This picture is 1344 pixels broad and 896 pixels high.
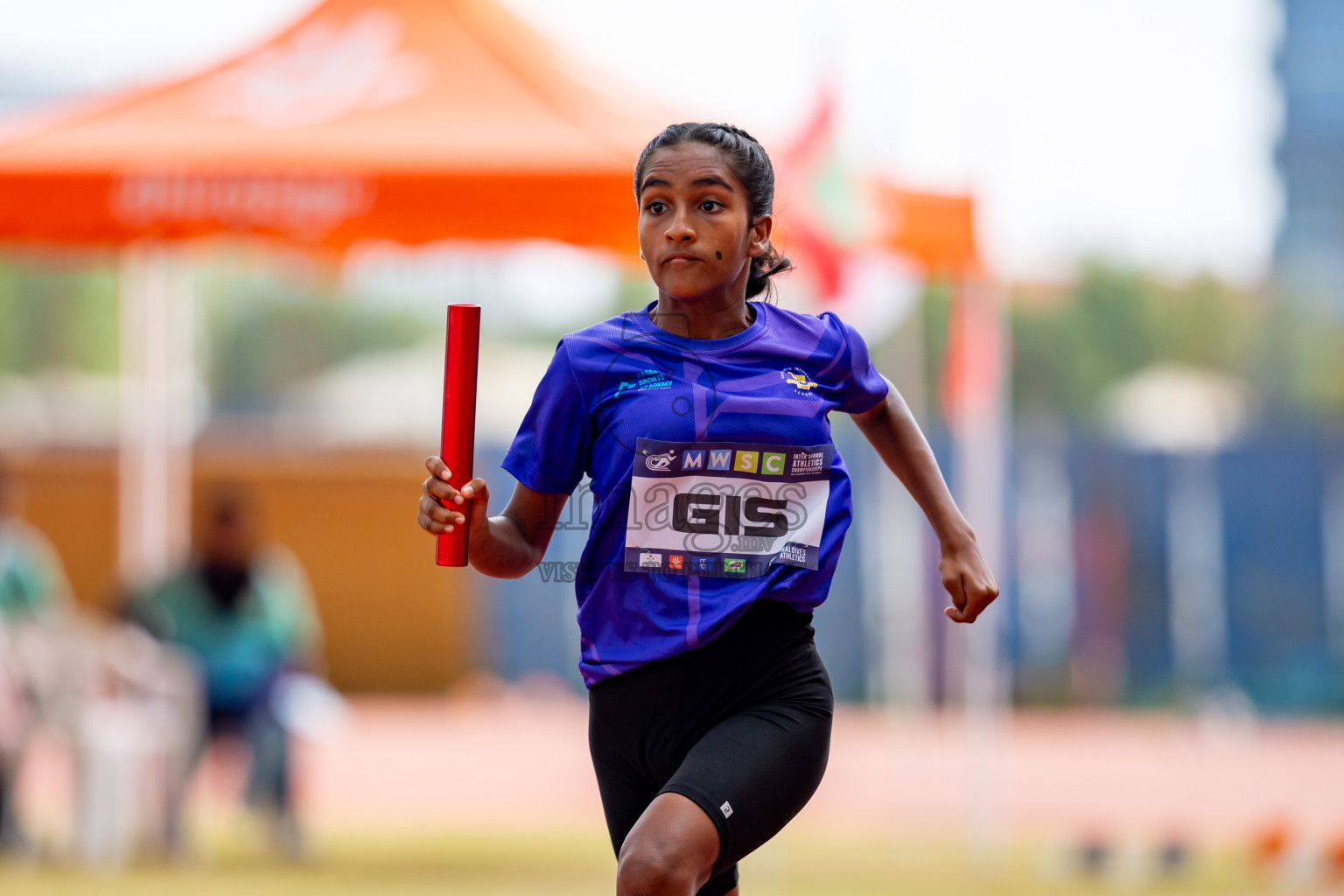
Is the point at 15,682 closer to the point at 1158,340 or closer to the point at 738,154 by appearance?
the point at 738,154

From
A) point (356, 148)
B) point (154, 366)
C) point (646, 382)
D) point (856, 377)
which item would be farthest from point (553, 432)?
point (154, 366)

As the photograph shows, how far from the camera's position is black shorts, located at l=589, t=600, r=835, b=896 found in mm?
2957

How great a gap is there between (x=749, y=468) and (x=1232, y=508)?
1700 centimetres

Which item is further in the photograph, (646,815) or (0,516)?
(0,516)

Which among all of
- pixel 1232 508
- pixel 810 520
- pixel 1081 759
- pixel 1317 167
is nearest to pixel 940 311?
pixel 1317 167

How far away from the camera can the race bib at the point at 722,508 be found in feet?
10.0

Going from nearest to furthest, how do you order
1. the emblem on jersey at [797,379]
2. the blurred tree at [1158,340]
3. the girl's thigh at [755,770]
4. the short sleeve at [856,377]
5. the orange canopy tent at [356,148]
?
the girl's thigh at [755,770]
the emblem on jersey at [797,379]
the short sleeve at [856,377]
the orange canopy tent at [356,148]
the blurred tree at [1158,340]

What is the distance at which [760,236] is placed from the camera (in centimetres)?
323

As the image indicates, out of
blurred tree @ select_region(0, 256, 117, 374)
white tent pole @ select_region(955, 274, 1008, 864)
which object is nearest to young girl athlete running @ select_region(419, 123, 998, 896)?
white tent pole @ select_region(955, 274, 1008, 864)

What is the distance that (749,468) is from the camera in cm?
309

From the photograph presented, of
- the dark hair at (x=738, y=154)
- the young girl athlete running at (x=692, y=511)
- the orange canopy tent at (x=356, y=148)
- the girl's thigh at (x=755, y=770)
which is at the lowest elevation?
the girl's thigh at (x=755, y=770)

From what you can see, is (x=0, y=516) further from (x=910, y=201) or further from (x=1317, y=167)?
(x=1317, y=167)

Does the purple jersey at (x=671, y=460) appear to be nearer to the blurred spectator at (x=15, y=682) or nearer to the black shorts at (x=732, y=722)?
the black shorts at (x=732, y=722)

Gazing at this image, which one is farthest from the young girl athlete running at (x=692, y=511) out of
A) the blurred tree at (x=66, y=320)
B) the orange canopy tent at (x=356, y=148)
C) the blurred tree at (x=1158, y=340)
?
the blurred tree at (x=66, y=320)
